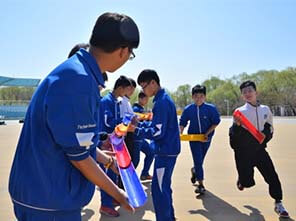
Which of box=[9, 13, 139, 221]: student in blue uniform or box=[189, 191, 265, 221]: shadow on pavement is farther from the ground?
box=[9, 13, 139, 221]: student in blue uniform

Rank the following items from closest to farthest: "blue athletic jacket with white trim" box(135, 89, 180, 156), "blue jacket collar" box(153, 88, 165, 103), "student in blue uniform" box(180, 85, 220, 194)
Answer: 1. "blue athletic jacket with white trim" box(135, 89, 180, 156)
2. "blue jacket collar" box(153, 88, 165, 103)
3. "student in blue uniform" box(180, 85, 220, 194)

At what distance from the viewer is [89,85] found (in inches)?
57.5

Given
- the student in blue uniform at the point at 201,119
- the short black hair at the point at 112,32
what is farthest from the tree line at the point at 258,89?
the short black hair at the point at 112,32

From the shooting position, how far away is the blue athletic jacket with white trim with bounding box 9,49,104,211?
4.59 ft

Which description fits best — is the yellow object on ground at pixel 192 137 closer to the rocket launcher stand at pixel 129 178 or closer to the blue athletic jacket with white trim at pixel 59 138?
the rocket launcher stand at pixel 129 178

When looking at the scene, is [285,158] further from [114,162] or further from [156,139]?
[114,162]

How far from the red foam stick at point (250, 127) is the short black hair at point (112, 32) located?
319 cm

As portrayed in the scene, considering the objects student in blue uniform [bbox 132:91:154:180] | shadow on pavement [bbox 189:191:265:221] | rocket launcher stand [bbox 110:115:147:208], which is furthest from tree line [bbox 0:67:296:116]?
rocket launcher stand [bbox 110:115:147:208]

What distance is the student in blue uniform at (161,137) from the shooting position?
353 cm

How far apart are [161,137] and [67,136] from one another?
2.23 metres

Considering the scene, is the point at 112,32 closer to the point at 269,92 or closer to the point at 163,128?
the point at 163,128

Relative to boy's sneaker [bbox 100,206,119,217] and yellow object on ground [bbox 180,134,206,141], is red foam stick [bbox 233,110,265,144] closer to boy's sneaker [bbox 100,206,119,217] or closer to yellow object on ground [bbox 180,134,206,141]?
yellow object on ground [bbox 180,134,206,141]

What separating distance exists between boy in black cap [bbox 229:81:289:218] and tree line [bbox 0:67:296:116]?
130ft

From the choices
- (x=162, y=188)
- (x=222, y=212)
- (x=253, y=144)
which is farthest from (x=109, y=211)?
(x=253, y=144)
